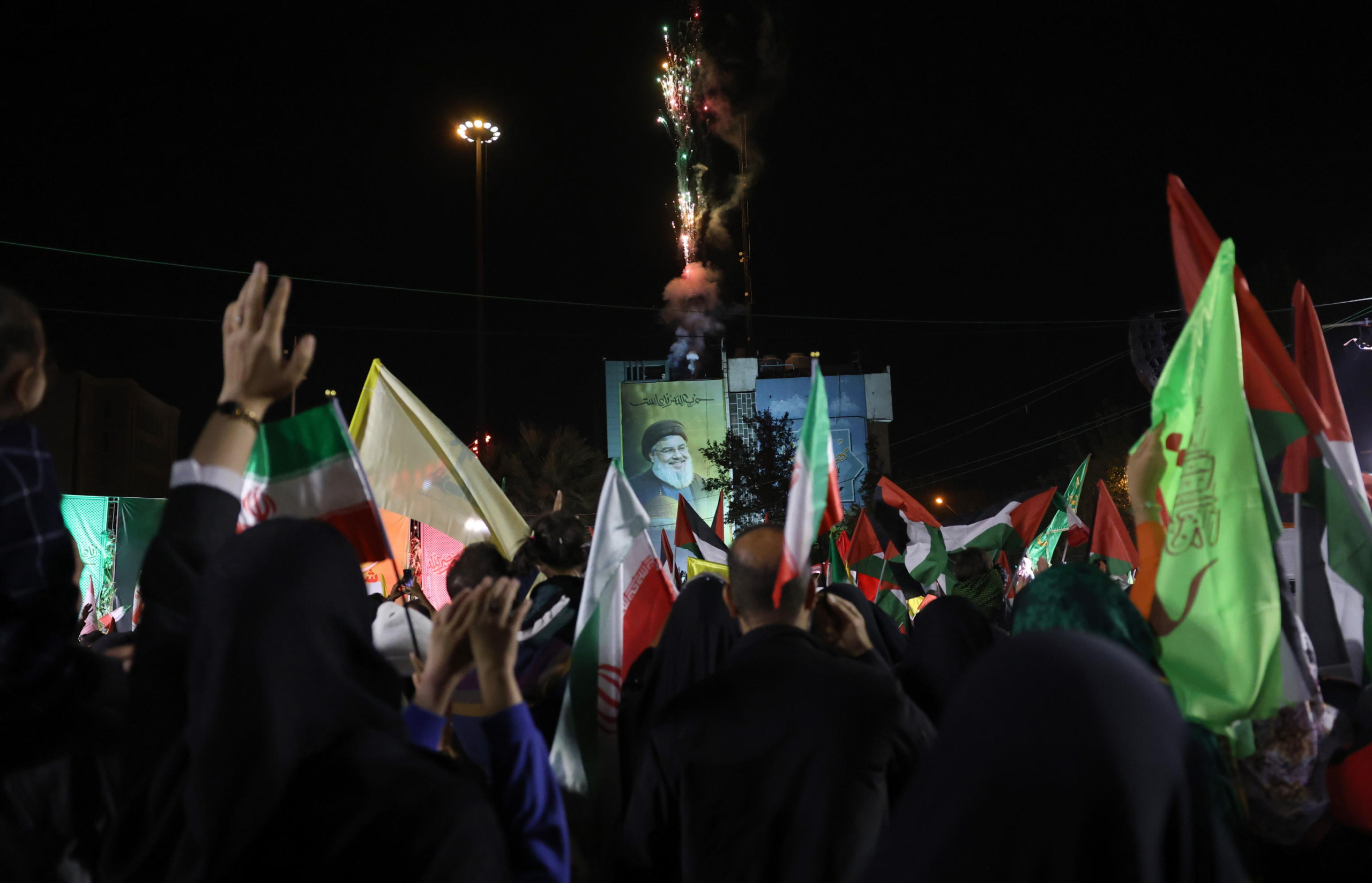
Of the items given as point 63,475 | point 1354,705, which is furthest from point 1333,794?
point 63,475

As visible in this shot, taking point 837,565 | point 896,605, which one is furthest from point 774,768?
point 837,565

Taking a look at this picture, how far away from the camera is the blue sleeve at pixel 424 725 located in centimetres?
204

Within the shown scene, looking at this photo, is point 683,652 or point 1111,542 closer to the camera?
point 683,652

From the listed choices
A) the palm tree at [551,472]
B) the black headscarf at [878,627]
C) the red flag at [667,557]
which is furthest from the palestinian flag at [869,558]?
the palm tree at [551,472]

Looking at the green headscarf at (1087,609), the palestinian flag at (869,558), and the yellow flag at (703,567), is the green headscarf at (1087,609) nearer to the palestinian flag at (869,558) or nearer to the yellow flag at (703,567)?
the yellow flag at (703,567)

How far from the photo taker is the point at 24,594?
5.91 ft

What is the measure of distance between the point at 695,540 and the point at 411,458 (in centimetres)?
545

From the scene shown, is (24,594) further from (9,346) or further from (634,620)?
(634,620)

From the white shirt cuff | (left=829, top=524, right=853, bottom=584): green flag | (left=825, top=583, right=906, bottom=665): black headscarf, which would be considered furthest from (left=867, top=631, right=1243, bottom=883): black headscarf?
(left=829, top=524, right=853, bottom=584): green flag

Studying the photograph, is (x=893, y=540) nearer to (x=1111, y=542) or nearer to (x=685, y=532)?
(x=685, y=532)

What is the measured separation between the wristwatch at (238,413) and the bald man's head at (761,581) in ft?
4.65

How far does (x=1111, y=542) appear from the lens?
29.3 ft

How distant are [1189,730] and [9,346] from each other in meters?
2.32

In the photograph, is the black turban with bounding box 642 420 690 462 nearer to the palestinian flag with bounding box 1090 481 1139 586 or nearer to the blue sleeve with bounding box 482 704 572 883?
the palestinian flag with bounding box 1090 481 1139 586
